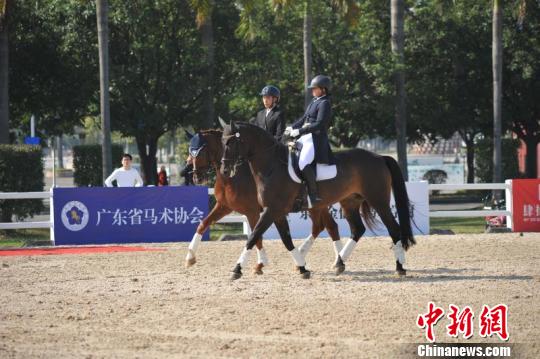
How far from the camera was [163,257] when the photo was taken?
51.3 ft

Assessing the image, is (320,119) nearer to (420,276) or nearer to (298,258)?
(298,258)

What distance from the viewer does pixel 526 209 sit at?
20.0m

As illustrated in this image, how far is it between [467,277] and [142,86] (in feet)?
70.8

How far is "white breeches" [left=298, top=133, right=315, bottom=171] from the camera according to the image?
40.7 ft

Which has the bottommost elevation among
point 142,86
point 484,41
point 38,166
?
point 38,166

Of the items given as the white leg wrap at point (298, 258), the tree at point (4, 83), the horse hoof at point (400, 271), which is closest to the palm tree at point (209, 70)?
the tree at point (4, 83)

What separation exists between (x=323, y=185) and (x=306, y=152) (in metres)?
0.59

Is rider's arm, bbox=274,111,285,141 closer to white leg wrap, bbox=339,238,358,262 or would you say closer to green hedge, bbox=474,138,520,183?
white leg wrap, bbox=339,238,358,262

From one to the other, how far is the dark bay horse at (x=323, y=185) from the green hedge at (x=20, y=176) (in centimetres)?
1083

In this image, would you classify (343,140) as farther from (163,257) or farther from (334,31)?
(163,257)

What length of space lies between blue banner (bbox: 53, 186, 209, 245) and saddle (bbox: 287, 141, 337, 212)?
22.7 feet

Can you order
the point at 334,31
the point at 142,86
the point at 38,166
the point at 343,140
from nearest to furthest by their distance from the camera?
the point at 38,166 < the point at 142,86 < the point at 334,31 < the point at 343,140

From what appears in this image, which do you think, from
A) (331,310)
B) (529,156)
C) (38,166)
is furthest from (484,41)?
(331,310)

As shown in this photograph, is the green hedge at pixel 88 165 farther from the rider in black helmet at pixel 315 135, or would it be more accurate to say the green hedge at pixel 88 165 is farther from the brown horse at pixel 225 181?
the rider in black helmet at pixel 315 135
